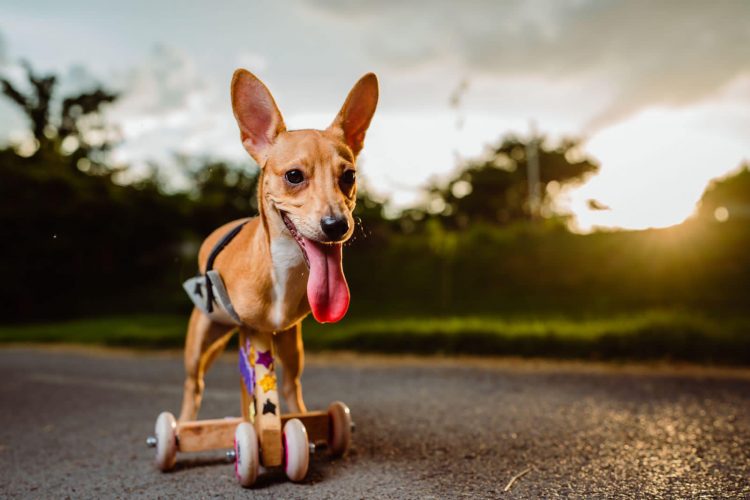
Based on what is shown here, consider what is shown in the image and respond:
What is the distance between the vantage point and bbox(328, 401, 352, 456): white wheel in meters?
4.03

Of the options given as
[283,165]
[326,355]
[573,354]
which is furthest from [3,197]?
[283,165]

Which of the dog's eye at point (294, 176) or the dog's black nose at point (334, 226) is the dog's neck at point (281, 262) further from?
the dog's black nose at point (334, 226)

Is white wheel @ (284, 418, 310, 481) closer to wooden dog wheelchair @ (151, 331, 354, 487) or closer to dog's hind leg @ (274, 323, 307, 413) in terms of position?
wooden dog wheelchair @ (151, 331, 354, 487)

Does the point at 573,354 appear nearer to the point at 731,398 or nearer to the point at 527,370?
the point at 527,370

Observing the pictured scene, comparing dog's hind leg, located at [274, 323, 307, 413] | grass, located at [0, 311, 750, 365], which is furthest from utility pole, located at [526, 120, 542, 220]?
dog's hind leg, located at [274, 323, 307, 413]

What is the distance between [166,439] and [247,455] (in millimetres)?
691

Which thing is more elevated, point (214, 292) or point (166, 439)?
point (214, 292)

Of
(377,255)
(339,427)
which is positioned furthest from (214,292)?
(377,255)

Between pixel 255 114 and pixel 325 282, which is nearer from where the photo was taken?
pixel 325 282

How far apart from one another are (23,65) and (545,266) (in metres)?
18.9

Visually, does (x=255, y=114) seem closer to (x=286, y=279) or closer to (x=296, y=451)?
(x=286, y=279)

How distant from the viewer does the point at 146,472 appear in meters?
4.01

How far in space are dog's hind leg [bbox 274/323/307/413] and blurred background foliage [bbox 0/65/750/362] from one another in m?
5.82

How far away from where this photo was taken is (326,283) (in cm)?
304
